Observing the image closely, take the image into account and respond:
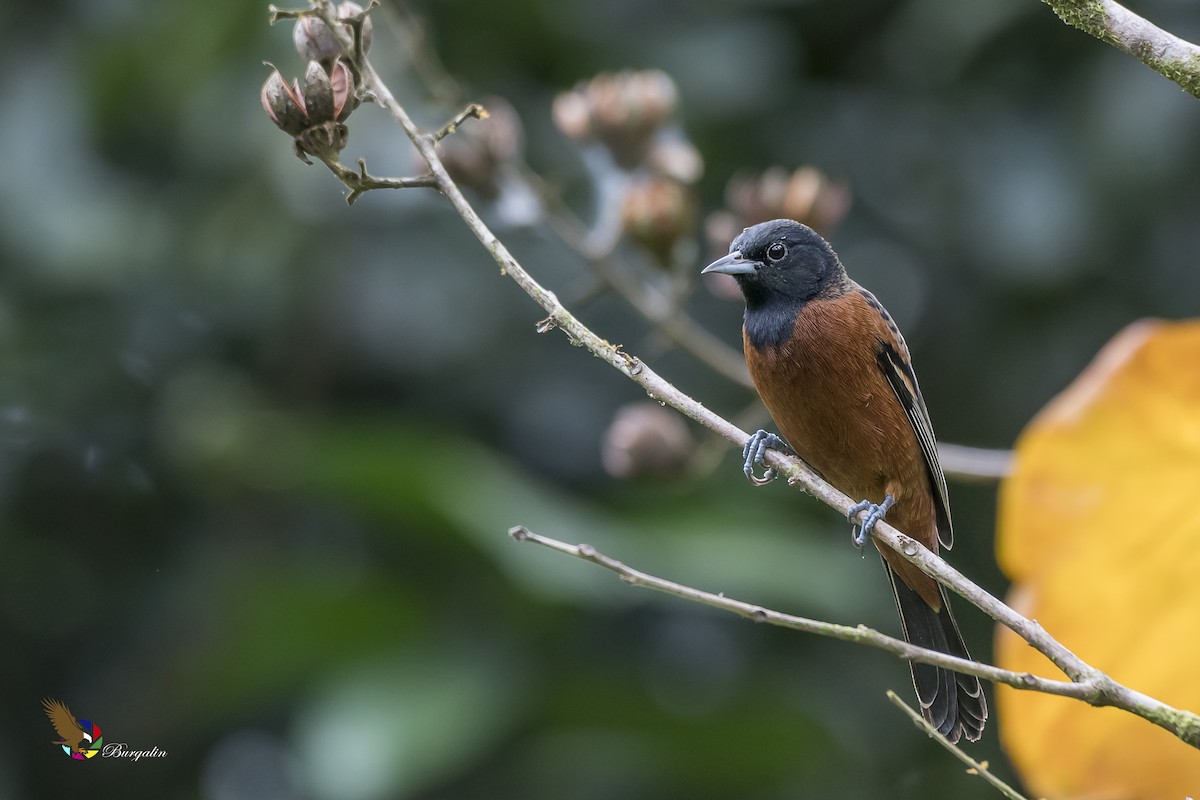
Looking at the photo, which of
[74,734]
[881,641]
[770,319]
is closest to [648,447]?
[770,319]

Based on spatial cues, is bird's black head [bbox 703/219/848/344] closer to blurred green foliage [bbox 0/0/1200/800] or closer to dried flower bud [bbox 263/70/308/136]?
blurred green foliage [bbox 0/0/1200/800]

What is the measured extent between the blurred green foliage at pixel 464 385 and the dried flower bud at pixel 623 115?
112 centimetres

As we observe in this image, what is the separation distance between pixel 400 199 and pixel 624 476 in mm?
1807

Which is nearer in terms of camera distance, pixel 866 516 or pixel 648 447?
pixel 866 516

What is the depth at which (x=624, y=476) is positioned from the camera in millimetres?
3412

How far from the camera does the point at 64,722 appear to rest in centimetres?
427

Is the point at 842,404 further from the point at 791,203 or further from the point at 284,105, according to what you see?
the point at 284,105

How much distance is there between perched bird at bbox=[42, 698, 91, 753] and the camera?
422 centimetres

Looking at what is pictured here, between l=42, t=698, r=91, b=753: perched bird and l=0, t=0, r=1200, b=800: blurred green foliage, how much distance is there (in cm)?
21

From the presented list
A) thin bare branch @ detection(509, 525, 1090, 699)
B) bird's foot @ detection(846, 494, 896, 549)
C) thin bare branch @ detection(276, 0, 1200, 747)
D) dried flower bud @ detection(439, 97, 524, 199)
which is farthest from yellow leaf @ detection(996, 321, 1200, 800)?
dried flower bud @ detection(439, 97, 524, 199)

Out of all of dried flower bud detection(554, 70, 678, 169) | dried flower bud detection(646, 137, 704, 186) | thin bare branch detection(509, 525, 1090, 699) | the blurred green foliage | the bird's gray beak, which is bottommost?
the blurred green foliage

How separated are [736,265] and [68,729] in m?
2.67

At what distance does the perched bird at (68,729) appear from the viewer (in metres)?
4.22

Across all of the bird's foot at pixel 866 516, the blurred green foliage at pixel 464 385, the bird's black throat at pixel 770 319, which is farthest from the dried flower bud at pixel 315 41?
the blurred green foliage at pixel 464 385
